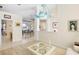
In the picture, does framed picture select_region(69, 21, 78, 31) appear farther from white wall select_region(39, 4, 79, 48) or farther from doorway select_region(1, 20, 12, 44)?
doorway select_region(1, 20, 12, 44)

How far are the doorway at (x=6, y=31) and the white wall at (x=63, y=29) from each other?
47 cm

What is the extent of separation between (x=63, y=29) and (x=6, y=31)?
34.2 inches

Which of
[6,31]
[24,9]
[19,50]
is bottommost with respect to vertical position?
[19,50]

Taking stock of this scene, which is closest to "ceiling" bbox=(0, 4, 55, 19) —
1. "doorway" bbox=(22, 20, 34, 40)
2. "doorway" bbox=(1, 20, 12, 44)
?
"doorway" bbox=(22, 20, 34, 40)

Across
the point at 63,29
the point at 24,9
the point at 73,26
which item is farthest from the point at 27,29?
the point at 73,26

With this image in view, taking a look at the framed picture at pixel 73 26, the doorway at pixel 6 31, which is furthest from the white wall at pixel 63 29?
the doorway at pixel 6 31

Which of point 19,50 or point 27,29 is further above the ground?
point 27,29

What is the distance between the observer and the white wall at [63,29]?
1.93 metres

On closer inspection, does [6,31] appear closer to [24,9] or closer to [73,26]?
[24,9]

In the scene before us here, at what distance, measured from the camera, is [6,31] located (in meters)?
1.93

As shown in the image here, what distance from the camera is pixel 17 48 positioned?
192cm

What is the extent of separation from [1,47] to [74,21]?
45.7 inches

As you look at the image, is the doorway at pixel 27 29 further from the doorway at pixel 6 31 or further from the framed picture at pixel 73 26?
the framed picture at pixel 73 26
